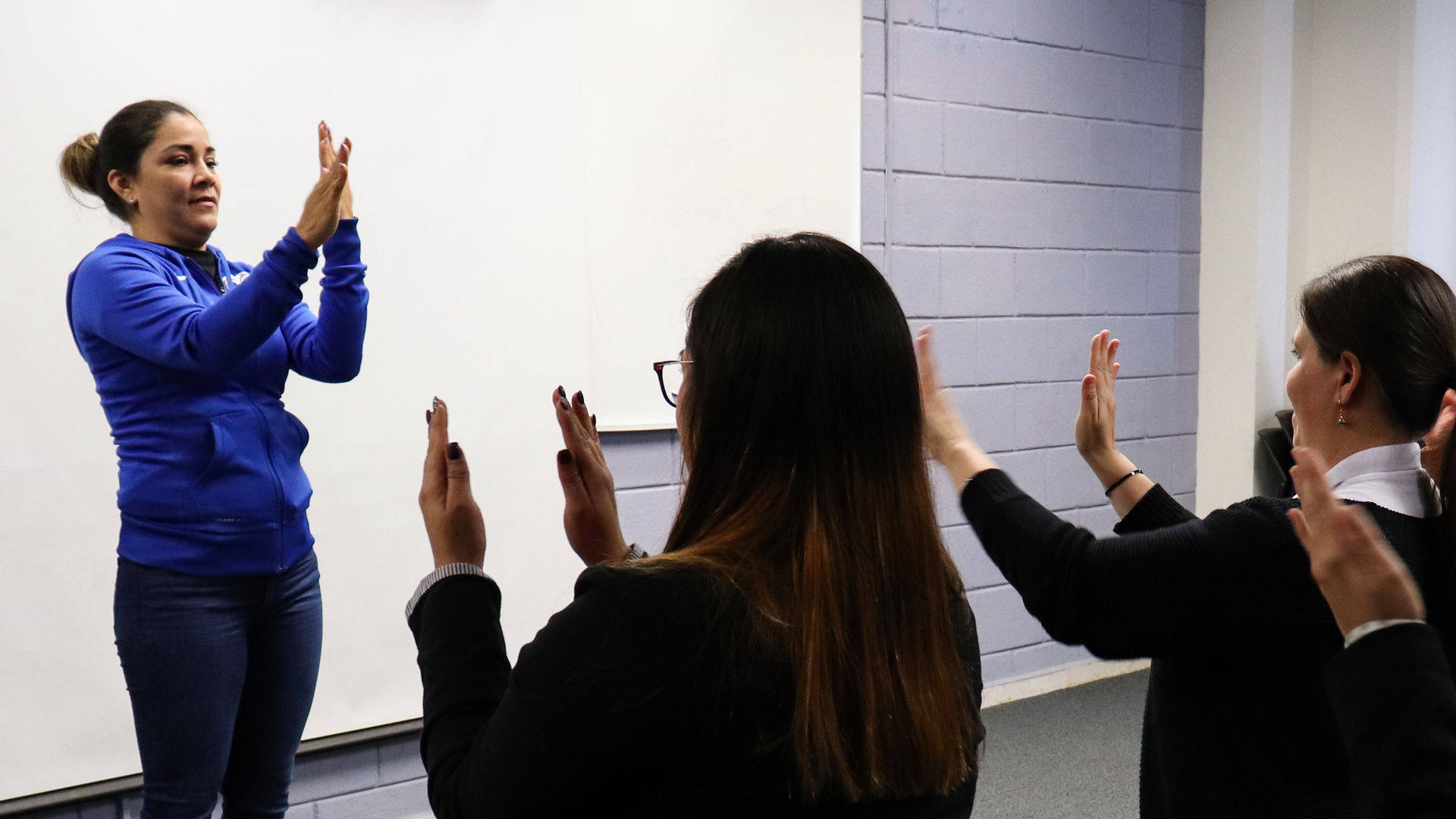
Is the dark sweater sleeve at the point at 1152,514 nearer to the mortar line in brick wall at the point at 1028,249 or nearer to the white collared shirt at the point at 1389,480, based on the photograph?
the white collared shirt at the point at 1389,480

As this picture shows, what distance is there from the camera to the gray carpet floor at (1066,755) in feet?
8.74

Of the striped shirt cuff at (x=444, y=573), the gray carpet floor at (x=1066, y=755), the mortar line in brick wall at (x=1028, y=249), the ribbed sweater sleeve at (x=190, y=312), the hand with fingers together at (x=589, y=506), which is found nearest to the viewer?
the striped shirt cuff at (x=444, y=573)

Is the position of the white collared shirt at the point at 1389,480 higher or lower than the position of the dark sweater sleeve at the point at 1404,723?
higher

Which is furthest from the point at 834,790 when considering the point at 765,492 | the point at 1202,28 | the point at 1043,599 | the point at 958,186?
the point at 1202,28

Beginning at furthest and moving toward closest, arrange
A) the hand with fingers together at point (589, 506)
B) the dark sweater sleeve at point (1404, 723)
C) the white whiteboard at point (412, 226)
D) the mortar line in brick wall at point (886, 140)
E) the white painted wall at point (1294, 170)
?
the white painted wall at point (1294, 170), the mortar line in brick wall at point (886, 140), the white whiteboard at point (412, 226), the hand with fingers together at point (589, 506), the dark sweater sleeve at point (1404, 723)

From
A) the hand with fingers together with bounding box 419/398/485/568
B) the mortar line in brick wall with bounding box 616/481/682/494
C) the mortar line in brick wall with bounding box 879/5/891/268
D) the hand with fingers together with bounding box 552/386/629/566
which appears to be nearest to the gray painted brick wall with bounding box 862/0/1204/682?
the mortar line in brick wall with bounding box 879/5/891/268

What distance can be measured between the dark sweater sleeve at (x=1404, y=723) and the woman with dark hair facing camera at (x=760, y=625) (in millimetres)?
278

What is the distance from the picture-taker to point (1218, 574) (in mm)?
1119

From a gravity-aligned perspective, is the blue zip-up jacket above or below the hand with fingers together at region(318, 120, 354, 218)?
below

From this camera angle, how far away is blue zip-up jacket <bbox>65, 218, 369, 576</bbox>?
162 centimetres

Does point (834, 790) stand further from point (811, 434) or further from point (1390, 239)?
point (1390, 239)

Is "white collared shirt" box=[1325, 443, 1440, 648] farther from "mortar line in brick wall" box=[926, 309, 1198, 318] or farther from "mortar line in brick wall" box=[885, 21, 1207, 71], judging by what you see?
"mortar line in brick wall" box=[885, 21, 1207, 71]

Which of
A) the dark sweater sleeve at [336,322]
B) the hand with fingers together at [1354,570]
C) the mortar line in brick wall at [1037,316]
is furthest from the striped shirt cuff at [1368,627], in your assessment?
the mortar line in brick wall at [1037,316]

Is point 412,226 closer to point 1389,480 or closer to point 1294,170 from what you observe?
point 1389,480
